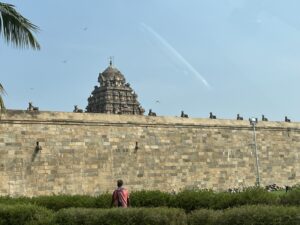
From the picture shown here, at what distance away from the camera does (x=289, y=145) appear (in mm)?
32281

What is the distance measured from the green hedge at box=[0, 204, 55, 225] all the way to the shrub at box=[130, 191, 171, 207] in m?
3.08

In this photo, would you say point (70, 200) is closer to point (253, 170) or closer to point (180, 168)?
point (180, 168)

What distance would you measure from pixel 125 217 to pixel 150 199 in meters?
4.13

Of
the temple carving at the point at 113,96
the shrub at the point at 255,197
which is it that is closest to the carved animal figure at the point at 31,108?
the shrub at the point at 255,197

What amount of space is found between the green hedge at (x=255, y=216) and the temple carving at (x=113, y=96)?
1972 inches

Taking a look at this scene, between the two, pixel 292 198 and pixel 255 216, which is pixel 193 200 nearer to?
pixel 292 198

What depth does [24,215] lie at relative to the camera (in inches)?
408

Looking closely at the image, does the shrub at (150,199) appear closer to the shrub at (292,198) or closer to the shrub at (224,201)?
the shrub at (224,201)

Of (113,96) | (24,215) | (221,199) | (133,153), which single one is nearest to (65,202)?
(24,215)

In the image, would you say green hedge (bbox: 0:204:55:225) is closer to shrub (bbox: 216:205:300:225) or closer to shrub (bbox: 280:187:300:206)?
shrub (bbox: 216:205:300:225)

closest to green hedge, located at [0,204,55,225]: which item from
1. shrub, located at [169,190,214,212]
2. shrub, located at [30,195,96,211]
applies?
shrub, located at [30,195,96,211]

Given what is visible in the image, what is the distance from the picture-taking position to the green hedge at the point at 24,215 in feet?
33.2

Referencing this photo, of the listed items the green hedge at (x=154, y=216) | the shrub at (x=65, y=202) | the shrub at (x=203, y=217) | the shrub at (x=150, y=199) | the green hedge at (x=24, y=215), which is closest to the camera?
the green hedge at (x=154, y=216)

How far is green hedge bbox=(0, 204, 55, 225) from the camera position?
10112 mm
